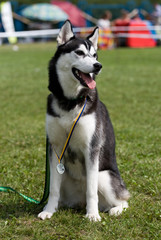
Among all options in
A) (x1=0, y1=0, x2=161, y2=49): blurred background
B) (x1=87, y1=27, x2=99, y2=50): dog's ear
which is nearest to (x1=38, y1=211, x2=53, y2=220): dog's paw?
(x1=87, y1=27, x2=99, y2=50): dog's ear

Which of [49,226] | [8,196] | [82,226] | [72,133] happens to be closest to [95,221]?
[82,226]

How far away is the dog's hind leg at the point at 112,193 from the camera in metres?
3.39

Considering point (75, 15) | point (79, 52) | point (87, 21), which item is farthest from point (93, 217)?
point (87, 21)

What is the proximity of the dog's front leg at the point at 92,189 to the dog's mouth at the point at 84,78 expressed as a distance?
2.13 feet

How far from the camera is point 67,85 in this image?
10.6 ft

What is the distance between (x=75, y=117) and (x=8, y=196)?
4.12 ft

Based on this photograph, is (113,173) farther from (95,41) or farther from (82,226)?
(95,41)

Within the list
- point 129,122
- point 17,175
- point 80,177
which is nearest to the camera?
point 80,177

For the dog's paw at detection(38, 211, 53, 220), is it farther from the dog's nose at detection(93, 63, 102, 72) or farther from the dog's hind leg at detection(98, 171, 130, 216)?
the dog's nose at detection(93, 63, 102, 72)

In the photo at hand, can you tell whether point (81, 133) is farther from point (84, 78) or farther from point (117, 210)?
point (117, 210)

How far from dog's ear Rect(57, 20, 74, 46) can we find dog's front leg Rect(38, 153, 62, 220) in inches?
42.8

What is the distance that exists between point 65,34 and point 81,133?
3.13ft

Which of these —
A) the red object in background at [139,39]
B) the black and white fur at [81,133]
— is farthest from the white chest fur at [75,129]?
the red object in background at [139,39]

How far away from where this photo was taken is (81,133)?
3.16 m
